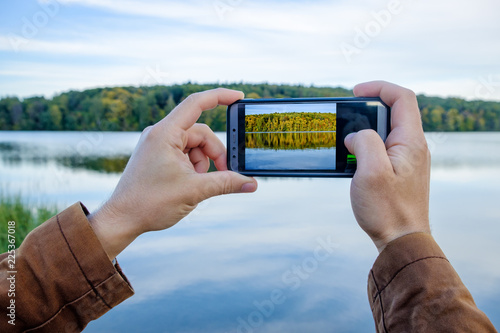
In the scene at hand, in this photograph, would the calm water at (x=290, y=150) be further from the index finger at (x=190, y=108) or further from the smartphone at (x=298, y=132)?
the index finger at (x=190, y=108)

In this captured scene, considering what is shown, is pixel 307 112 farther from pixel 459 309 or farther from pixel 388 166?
pixel 459 309

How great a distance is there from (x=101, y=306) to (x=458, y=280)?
1.07 m

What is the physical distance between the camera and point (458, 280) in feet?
3.91

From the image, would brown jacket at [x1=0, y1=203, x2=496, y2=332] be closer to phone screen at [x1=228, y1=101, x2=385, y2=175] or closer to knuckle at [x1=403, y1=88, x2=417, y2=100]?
knuckle at [x1=403, y1=88, x2=417, y2=100]

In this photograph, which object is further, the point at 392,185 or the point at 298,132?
the point at 298,132

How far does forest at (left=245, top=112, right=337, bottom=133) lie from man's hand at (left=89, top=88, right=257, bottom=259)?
0.80ft

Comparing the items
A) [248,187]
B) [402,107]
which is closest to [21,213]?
[248,187]

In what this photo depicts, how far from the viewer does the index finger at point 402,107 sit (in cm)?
158

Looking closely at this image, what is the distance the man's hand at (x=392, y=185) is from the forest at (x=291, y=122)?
422mm

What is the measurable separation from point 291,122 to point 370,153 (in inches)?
25.8

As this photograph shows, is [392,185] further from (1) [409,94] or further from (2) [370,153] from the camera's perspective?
(1) [409,94]

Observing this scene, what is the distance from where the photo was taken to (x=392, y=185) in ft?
4.66

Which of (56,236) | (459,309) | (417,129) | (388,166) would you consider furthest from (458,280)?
(56,236)

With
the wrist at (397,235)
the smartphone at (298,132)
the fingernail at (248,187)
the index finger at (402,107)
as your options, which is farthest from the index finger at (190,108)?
the wrist at (397,235)
